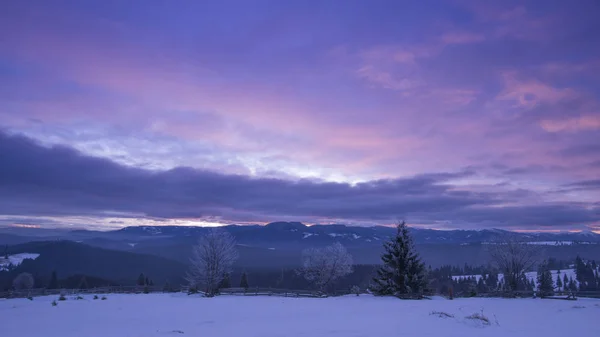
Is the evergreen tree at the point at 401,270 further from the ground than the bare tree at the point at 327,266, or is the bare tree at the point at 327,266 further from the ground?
the evergreen tree at the point at 401,270

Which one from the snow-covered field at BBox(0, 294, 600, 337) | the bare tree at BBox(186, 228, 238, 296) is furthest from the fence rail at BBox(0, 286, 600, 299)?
the bare tree at BBox(186, 228, 238, 296)

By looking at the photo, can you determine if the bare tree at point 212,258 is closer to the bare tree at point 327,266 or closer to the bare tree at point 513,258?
the bare tree at point 327,266

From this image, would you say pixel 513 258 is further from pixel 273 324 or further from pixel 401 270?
pixel 273 324

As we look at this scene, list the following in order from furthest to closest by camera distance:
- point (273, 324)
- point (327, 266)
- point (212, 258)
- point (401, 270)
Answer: point (327, 266) < point (212, 258) < point (401, 270) < point (273, 324)

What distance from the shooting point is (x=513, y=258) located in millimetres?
49500

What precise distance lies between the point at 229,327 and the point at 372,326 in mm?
6798

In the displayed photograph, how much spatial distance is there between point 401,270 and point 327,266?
101 feet

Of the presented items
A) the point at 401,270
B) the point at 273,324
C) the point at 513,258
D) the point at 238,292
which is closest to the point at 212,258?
the point at 238,292

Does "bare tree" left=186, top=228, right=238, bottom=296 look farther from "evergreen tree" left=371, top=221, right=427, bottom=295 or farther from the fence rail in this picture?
"evergreen tree" left=371, top=221, right=427, bottom=295

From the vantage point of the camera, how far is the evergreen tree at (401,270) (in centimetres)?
3891

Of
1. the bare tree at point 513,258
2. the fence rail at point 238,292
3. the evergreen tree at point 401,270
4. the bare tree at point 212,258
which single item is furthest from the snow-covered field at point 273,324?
the bare tree at point 212,258

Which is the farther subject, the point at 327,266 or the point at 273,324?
the point at 327,266

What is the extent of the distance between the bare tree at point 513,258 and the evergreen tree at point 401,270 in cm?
1582

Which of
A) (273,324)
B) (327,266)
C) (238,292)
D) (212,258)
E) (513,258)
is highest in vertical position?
(513,258)
